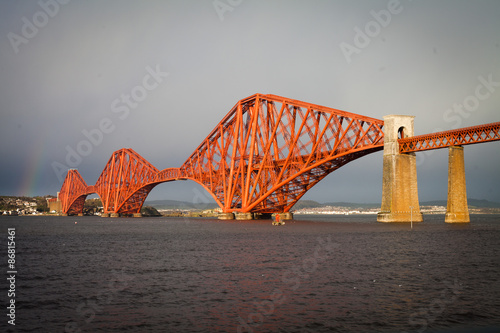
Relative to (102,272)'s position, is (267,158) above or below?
above

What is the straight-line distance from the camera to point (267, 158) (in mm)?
100938

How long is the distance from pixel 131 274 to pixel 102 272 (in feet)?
7.40

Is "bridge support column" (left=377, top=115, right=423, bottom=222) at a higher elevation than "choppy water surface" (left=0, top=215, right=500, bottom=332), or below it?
higher

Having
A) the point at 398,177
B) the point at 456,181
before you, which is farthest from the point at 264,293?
the point at 398,177

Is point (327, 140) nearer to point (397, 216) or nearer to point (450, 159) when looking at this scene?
point (397, 216)

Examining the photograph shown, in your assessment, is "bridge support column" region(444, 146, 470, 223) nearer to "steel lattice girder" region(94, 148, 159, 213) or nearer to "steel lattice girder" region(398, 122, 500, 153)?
"steel lattice girder" region(398, 122, 500, 153)

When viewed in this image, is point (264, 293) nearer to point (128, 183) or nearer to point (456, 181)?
point (456, 181)

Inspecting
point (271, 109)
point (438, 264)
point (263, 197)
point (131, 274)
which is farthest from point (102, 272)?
point (271, 109)

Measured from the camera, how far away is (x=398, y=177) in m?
72.5

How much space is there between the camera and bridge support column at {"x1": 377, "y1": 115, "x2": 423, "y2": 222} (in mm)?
72688

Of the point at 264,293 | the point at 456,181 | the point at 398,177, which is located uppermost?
the point at 398,177

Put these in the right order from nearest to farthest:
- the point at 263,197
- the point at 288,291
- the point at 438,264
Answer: the point at 288,291, the point at 438,264, the point at 263,197

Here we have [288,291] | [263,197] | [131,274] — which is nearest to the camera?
[288,291]

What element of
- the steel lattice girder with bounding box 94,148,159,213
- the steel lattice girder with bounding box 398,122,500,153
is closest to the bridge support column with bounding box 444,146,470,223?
the steel lattice girder with bounding box 398,122,500,153
